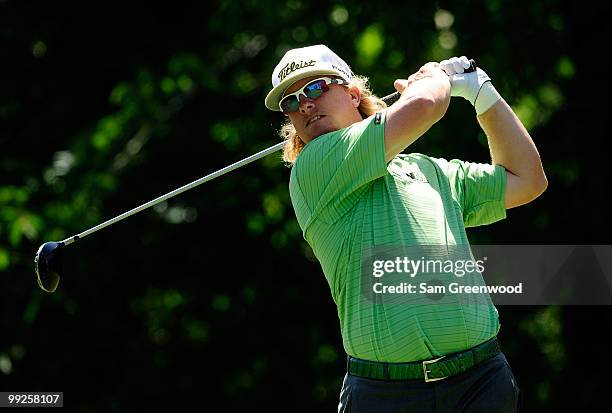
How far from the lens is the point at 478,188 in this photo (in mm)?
3629

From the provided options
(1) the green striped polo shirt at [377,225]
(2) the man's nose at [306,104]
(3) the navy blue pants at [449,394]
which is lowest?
(3) the navy blue pants at [449,394]

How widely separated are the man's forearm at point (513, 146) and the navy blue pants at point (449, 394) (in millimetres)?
637

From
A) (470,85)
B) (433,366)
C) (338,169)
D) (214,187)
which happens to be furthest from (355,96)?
(214,187)

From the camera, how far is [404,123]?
329 centimetres

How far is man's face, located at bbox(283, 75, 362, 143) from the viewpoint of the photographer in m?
3.63

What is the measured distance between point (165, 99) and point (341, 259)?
5029 mm

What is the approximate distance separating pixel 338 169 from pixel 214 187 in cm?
501

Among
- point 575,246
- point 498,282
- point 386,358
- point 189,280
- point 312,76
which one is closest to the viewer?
point 386,358

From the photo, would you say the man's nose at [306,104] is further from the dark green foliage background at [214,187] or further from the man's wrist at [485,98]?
the dark green foliage background at [214,187]

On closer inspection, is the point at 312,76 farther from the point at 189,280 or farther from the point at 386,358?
the point at 189,280

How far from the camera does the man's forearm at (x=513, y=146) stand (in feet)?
12.0

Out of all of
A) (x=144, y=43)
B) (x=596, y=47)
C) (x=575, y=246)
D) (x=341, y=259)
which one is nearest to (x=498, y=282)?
(x=575, y=246)

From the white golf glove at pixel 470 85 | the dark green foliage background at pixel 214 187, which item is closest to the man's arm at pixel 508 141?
the white golf glove at pixel 470 85

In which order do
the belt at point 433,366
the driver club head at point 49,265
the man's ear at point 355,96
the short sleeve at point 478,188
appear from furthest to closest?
1. the driver club head at point 49,265
2. the man's ear at point 355,96
3. the short sleeve at point 478,188
4. the belt at point 433,366
